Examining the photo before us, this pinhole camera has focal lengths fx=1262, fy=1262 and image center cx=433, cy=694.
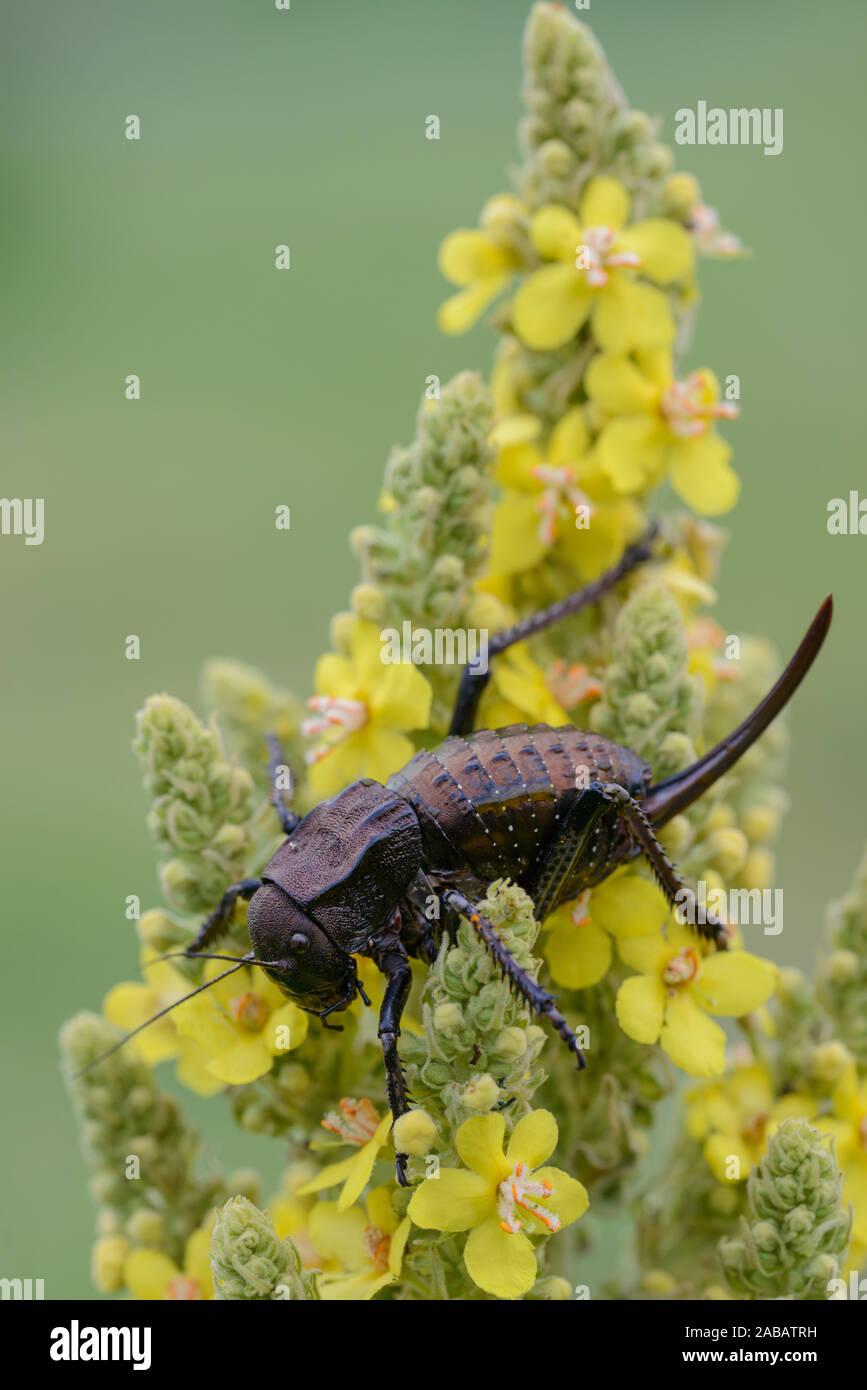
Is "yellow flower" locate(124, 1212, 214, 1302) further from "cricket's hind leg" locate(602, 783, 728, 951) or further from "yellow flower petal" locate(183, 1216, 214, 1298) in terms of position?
"cricket's hind leg" locate(602, 783, 728, 951)

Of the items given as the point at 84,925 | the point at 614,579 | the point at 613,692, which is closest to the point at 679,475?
the point at 614,579

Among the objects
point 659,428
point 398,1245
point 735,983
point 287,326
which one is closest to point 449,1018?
point 398,1245

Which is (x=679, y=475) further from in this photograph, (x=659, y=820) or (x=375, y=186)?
(x=375, y=186)

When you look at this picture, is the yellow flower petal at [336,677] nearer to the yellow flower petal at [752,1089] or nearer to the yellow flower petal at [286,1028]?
the yellow flower petal at [286,1028]

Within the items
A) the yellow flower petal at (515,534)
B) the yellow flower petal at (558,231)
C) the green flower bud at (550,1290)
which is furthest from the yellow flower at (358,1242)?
the yellow flower petal at (558,231)

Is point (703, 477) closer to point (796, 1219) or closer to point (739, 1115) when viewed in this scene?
point (739, 1115)
